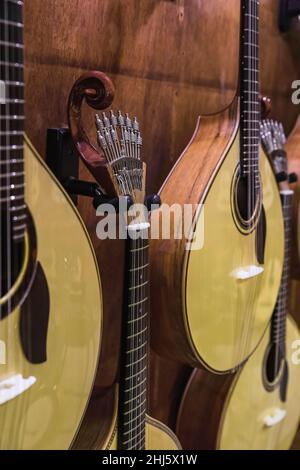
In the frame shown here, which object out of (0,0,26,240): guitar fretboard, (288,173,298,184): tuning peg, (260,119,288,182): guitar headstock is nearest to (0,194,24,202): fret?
(0,0,26,240): guitar fretboard

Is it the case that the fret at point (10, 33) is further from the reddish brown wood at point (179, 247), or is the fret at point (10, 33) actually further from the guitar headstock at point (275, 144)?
the guitar headstock at point (275, 144)

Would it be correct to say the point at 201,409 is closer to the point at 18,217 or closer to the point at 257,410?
the point at 257,410

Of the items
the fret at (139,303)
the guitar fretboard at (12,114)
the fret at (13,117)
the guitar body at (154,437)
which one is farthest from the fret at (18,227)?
the guitar body at (154,437)

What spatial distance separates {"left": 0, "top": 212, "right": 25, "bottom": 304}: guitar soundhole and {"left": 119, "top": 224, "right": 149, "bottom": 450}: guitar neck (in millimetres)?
196

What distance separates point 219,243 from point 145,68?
1.04ft

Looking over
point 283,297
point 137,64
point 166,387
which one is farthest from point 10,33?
point 283,297

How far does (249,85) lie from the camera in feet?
3.08

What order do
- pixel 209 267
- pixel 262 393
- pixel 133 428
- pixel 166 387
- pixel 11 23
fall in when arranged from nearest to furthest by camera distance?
pixel 11 23, pixel 133 428, pixel 209 267, pixel 166 387, pixel 262 393

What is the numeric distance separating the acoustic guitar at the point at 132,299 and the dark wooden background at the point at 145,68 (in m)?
0.11

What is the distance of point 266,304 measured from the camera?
3.51ft

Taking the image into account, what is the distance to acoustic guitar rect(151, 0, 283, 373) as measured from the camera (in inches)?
33.7

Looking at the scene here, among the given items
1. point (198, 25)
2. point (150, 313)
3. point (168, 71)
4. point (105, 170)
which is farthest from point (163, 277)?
point (198, 25)
